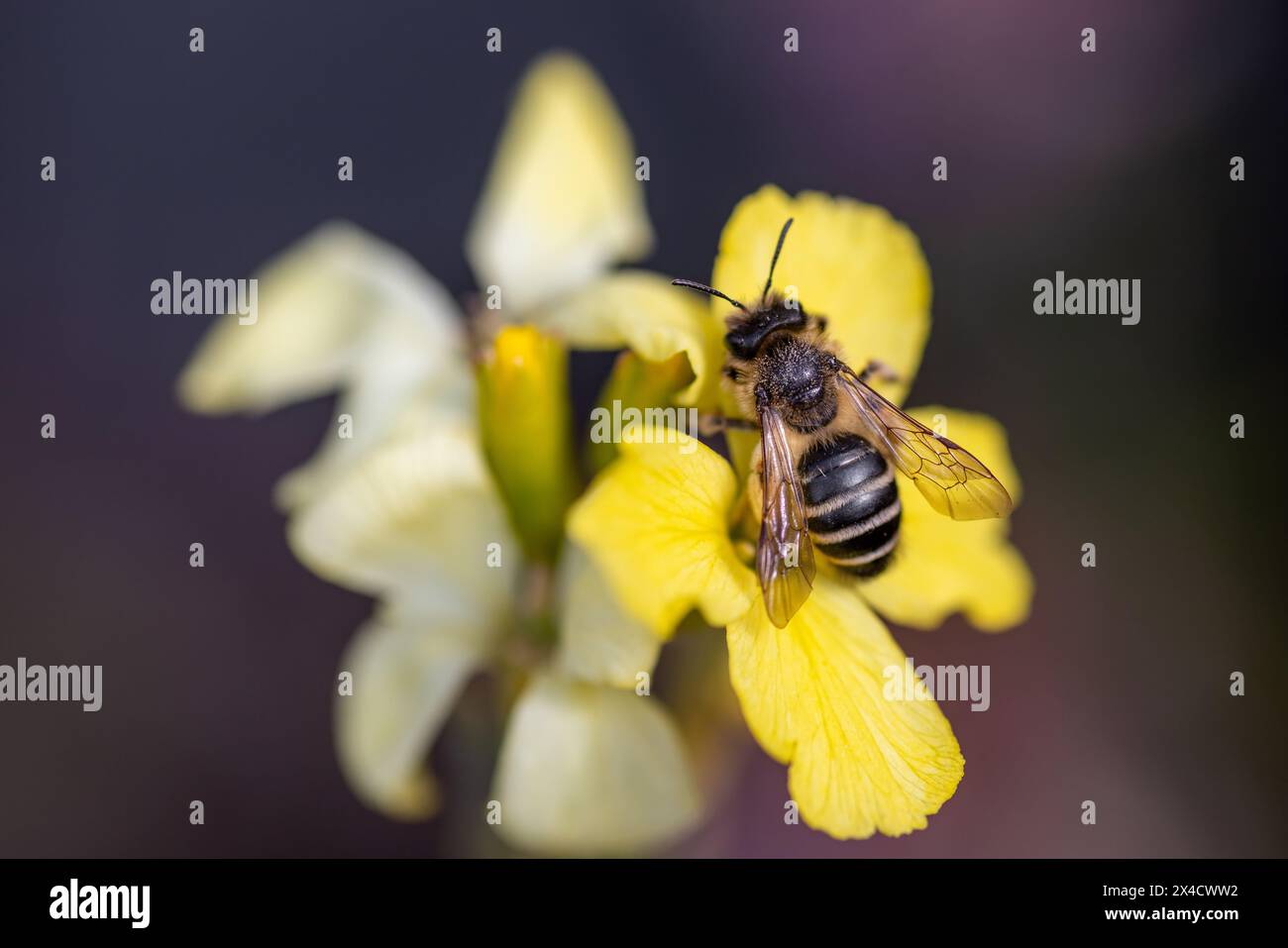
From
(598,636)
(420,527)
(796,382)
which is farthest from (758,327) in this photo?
(420,527)

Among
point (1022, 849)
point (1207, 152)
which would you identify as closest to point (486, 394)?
point (1022, 849)

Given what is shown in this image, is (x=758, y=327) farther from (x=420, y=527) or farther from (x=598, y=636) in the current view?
(x=420, y=527)
